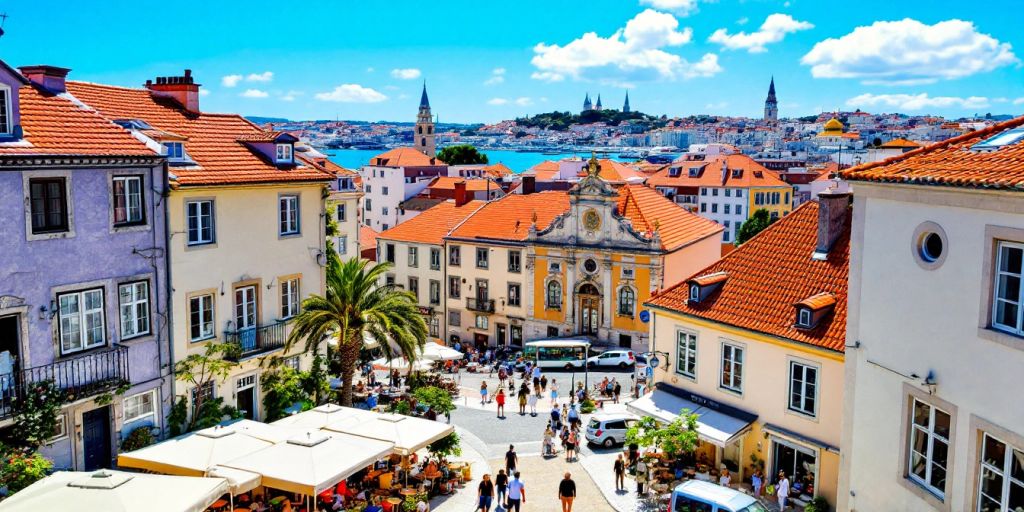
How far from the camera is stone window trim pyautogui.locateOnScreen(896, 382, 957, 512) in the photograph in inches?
536

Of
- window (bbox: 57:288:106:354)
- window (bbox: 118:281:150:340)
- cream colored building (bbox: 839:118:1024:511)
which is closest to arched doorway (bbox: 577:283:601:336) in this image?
window (bbox: 118:281:150:340)

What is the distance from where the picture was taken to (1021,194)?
471 inches

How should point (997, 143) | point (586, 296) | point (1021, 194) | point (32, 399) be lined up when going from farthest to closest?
point (586, 296) < point (32, 399) < point (997, 143) < point (1021, 194)

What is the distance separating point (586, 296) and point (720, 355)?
26.0 m

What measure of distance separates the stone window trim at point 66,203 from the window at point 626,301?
119 ft

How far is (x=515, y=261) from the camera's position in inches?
2217

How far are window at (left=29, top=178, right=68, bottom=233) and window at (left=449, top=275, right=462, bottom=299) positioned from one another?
3798cm

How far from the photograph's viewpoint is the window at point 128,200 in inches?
885

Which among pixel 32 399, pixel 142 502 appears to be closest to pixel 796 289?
pixel 142 502

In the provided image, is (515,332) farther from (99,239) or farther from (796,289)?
(99,239)

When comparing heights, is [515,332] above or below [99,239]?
below

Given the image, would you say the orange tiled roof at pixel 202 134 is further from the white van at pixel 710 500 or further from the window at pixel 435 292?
the window at pixel 435 292

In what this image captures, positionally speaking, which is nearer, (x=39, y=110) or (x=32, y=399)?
(x=32, y=399)

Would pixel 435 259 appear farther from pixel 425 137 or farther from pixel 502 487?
pixel 425 137
